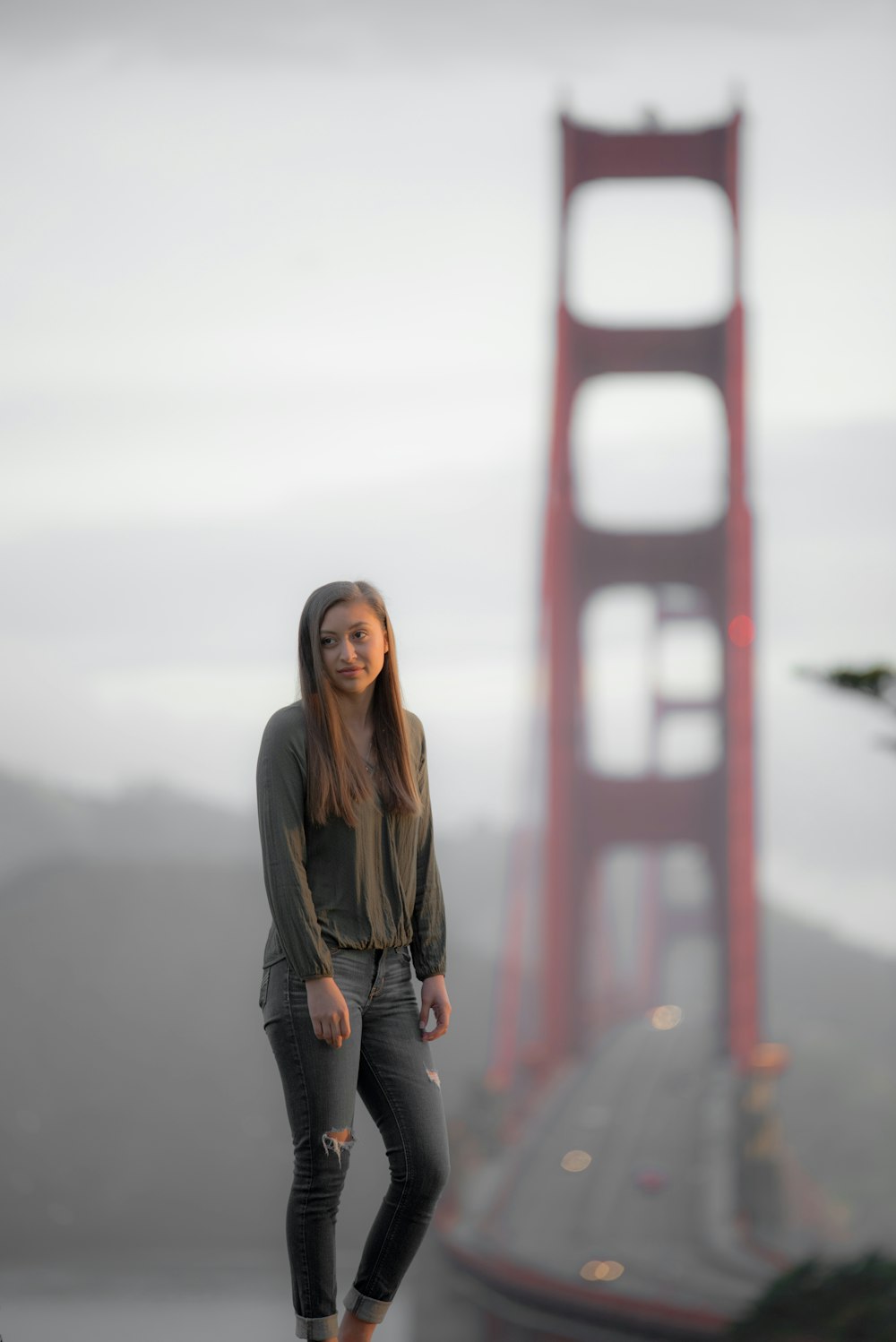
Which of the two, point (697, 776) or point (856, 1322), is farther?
point (697, 776)

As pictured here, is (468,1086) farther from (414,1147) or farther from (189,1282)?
(189,1282)

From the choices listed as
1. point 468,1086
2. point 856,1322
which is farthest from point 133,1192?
point 856,1322

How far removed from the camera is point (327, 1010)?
4.85 ft

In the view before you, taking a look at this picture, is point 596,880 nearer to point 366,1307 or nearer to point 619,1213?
point 619,1213

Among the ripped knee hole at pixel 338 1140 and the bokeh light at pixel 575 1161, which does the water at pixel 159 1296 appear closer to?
the bokeh light at pixel 575 1161

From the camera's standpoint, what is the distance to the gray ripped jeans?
1521 mm

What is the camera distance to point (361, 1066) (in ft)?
5.27

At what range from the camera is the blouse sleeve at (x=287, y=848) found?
4.87ft

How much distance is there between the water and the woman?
1318 centimetres

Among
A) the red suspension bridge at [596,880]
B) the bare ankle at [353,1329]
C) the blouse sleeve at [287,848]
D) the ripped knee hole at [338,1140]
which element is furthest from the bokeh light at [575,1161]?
the blouse sleeve at [287,848]

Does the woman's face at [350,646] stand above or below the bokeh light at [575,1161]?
above

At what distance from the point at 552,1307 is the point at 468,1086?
4330 mm

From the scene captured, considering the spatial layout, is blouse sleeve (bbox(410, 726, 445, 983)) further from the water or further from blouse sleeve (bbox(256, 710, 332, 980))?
the water

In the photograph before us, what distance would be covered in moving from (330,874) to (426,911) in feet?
0.44
